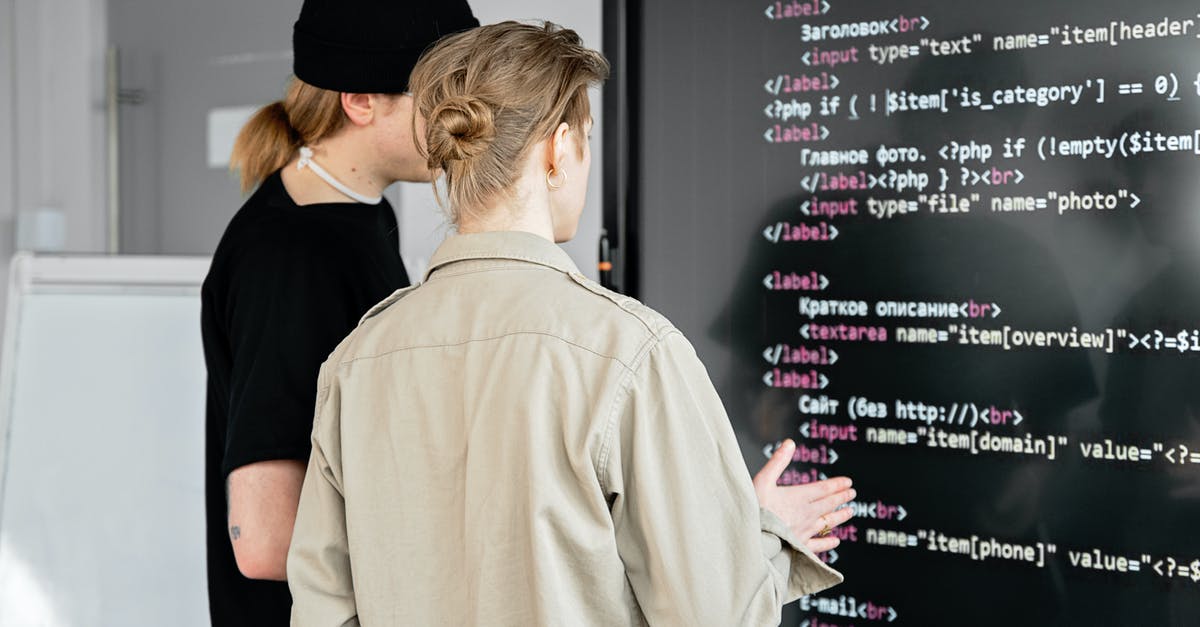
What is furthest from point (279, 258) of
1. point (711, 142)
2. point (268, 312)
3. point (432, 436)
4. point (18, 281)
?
point (18, 281)

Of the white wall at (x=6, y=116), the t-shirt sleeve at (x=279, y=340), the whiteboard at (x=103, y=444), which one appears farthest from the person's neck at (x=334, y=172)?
the white wall at (x=6, y=116)

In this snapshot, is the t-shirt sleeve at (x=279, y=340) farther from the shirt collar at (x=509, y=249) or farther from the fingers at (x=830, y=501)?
the fingers at (x=830, y=501)

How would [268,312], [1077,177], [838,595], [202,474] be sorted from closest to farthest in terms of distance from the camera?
[268,312]
[1077,177]
[838,595]
[202,474]

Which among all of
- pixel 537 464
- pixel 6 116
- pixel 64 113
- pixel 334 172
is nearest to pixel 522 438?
pixel 537 464

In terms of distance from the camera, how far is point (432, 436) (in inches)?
39.2

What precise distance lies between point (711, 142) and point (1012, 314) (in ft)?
1.68

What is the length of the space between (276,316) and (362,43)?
0.35 meters

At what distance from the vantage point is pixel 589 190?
5.99 feet

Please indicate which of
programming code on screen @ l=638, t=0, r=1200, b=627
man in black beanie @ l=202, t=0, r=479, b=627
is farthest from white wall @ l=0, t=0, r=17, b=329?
programming code on screen @ l=638, t=0, r=1200, b=627

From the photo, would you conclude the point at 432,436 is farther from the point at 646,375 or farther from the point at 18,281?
the point at 18,281

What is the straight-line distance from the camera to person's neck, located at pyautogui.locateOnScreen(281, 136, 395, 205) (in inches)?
52.4

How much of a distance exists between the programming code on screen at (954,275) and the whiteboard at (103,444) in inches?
41.7

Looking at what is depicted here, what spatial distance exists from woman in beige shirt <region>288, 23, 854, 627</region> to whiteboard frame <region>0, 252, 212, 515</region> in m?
1.16

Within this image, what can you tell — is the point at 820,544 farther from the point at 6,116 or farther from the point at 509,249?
the point at 6,116
